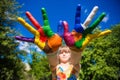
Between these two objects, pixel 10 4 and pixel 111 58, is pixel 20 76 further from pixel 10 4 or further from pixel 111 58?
pixel 111 58

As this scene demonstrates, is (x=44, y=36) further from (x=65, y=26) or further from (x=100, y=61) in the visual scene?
(x=100, y=61)

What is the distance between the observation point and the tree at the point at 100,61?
88.3 ft

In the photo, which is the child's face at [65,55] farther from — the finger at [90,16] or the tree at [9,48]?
the tree at [9,48]

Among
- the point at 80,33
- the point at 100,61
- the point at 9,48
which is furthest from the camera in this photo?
the point at 100,61

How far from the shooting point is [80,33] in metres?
6.05

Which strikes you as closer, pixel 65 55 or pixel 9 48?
pixel 65 55

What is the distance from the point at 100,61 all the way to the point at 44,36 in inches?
845

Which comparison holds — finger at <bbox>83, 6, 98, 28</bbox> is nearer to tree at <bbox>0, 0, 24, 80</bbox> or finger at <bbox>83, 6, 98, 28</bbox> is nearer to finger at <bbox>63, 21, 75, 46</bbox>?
finger at <bbox>63, 21, 75, 46</bbox>

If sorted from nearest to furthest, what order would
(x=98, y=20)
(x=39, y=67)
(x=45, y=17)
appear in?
(x=98, y=20), (x=45, y=17), (x=39, y=67)

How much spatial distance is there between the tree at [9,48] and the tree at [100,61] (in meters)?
5.80

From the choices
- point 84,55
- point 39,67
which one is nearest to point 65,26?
point 84,55

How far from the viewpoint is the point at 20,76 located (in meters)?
24.7

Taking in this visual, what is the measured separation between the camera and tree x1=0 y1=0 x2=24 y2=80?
908 inches

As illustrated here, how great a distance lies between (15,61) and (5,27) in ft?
8.88
